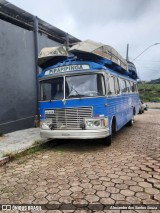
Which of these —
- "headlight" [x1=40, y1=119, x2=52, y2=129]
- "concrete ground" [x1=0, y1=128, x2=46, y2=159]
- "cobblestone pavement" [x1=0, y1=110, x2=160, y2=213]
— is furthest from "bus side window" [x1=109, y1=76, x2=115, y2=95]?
"concrete ground" [x1=0, y1=128, x2=46, y2=159]

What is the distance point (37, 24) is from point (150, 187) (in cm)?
1074

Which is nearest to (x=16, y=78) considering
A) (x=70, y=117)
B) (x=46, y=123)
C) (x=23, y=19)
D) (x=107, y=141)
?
(x=23, y=19)

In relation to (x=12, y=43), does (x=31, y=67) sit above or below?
below

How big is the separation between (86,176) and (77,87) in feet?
10.0

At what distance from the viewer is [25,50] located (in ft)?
37.9

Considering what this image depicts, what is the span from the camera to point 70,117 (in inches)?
275

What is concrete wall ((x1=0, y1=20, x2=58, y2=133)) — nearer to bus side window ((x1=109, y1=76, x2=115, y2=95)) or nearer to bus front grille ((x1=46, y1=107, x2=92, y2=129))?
bus front grille ((x1=46, y1=107, x2=92, y2=129))

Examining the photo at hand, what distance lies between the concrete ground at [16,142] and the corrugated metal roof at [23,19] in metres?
6.04

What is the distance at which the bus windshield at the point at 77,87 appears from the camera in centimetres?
698

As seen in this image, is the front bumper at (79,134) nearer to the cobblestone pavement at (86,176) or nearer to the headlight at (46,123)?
the headlight at (46,123)

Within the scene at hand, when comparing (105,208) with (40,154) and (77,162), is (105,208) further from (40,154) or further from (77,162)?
(40,154)

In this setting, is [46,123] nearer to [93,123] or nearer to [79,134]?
[79,134]

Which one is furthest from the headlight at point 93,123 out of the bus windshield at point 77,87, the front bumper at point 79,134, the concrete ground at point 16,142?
the concrete ground at point 16,142

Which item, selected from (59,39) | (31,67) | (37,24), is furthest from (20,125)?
(59,39)
